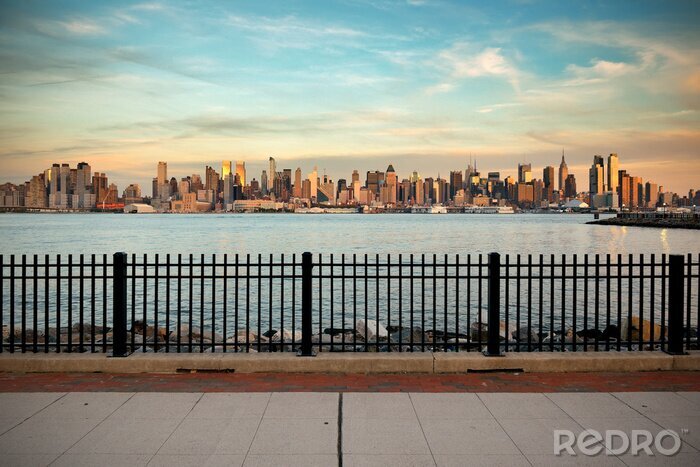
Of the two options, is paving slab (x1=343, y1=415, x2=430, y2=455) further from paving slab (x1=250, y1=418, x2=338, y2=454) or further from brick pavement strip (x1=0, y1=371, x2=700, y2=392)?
brick pavement strip (x1=0, y1=371, x2=700, y2=392)

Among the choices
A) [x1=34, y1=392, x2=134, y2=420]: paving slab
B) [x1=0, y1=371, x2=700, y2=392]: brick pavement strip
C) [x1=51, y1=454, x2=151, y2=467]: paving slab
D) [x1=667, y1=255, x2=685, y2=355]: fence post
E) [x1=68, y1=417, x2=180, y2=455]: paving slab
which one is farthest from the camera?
[x1=667, y1=255, x2=685, y2=355]: fence post

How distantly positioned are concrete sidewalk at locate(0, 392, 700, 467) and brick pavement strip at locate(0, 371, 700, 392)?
0.30m

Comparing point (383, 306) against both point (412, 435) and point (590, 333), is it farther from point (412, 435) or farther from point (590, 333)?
point (412, 435)

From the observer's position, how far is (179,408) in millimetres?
7086

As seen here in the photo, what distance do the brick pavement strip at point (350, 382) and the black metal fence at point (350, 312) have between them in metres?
0.63

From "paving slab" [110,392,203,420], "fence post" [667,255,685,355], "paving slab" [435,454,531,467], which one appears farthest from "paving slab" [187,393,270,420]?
"fence post" [667,255,685,355]

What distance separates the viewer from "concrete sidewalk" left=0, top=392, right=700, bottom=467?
5715mm

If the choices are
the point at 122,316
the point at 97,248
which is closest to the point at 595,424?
the point at 122,316

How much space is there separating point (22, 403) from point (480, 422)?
563 cm

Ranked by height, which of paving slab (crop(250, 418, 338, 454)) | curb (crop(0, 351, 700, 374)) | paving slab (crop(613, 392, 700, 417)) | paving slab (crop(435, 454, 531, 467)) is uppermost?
curb (crop(0, 351, 700, 374))

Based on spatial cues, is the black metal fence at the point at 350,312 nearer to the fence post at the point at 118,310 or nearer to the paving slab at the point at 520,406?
the fence post at the point at 118,310

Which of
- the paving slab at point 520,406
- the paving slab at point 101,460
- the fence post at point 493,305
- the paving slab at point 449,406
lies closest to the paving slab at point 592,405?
the paving slab at point 520,406

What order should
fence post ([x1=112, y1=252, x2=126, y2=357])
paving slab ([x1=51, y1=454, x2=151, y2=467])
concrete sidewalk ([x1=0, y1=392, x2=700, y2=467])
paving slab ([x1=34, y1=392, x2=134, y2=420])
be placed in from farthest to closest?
1. fence post ([x1=112, y1=252, x2=126, y2=357])
2. paving slab ([x1=34, y1=392, x2=134, y2=420])
3. concrete sidewalk ([x1=0, y1=392, x2=700, y2=467])
4. paving slab ([x1=51, y1=454, x2=151, y2=467])

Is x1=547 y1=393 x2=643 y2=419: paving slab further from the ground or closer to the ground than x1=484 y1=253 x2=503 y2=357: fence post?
closer to the ground
